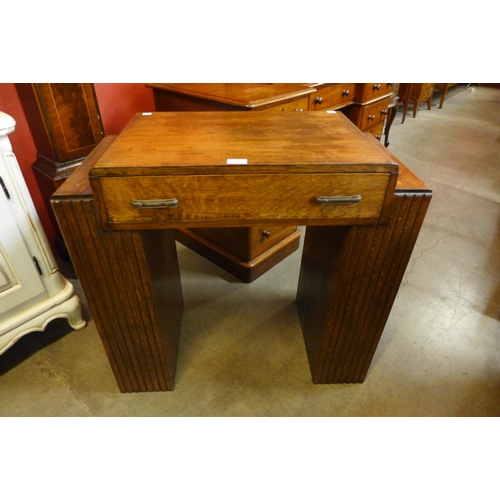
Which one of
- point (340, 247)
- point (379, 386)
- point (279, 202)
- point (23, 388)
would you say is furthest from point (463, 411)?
point (23, 388)

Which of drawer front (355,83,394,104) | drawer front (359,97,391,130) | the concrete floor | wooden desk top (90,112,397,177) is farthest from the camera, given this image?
drawer front (359,97,391,130)

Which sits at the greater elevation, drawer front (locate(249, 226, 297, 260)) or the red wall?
the red wall

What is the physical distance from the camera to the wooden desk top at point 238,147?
0.74m

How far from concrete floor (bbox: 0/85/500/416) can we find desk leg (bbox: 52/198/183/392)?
0.39 feet

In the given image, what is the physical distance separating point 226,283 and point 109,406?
2.46 feet

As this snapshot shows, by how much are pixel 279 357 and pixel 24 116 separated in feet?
4.65

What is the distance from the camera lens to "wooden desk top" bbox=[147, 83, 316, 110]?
1281mm

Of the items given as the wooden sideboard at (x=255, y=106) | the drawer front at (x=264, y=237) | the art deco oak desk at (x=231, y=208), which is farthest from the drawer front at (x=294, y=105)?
the drawer front at (x=264, y=237)

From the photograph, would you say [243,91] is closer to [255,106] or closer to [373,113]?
[255,106]

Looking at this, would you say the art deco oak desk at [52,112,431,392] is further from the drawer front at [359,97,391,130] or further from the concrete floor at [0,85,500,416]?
the drawer front at [359,97,391,130]

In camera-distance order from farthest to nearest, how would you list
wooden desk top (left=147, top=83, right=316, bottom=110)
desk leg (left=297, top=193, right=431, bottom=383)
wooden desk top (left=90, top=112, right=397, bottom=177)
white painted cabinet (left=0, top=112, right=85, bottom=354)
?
wooden desk top (left=147, top=83, right=316, bottom=110) < white painted cabinet (left=0, top=112, right=85, bottom=354) < desk leg (left=297, top=193, right=431, bottom=383) < wooden desk top (left=90, top=112, right=397, bottom=177)

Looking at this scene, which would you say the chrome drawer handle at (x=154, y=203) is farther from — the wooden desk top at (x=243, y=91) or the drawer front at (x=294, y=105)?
the drawer front at (x=294, y=105)

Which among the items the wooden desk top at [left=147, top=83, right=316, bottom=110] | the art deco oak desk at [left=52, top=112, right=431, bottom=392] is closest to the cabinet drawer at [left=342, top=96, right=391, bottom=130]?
the wooden desk top at [left=147, top=83, right=316, bottom=110]

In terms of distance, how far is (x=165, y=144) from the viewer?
83 centimetres
